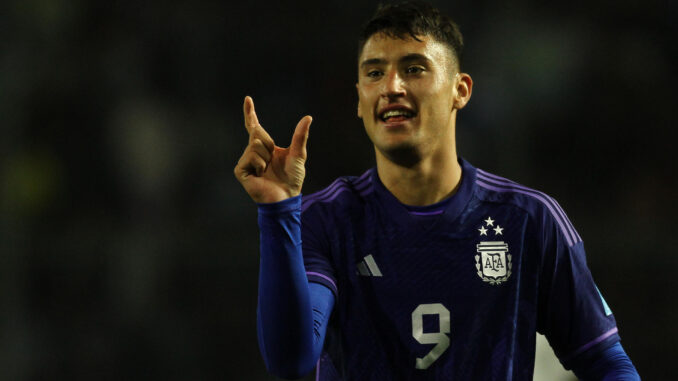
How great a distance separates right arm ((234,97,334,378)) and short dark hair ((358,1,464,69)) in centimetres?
58

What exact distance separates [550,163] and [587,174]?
246 millimetres

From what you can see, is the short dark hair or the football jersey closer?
the football jersey

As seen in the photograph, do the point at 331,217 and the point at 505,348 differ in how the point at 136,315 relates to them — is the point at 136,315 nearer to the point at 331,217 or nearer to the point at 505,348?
the point at 331,217

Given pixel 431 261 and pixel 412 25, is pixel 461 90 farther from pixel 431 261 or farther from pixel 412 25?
pixel 431 261

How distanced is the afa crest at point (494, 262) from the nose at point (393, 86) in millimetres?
494

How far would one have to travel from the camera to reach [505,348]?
197cm

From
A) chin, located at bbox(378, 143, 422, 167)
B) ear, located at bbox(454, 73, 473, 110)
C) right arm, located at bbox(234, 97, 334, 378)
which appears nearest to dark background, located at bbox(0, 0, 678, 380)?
ear, located at bbox(454, 73, 473, 110)

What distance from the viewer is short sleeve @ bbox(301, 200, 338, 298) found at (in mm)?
1903

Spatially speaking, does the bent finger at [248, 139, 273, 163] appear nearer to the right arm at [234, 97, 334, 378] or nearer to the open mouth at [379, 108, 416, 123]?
the right arm at [234, 97, 334, 378]

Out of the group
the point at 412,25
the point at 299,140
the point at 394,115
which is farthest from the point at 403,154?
the point at 299,140

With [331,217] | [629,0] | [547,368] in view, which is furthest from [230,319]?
[629,0]

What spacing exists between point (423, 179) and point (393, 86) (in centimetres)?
29

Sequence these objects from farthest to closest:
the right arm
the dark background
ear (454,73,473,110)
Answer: the dark background → ear (454,73,473,110) → the right arm

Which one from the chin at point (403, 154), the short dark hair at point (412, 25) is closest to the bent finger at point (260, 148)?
the chin at point (403, 154)
